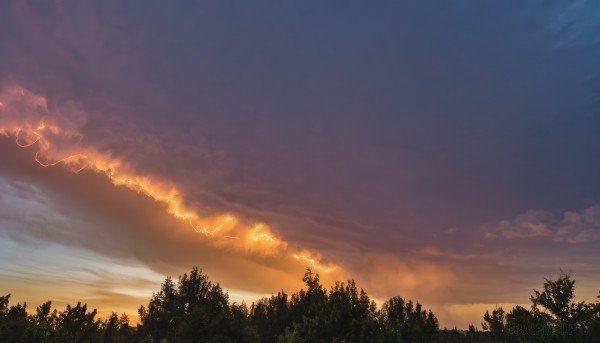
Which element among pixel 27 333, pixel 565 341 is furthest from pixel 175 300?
pixel 565 341

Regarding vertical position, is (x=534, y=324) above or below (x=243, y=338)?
above

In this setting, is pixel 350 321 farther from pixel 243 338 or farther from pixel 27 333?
pixel 27 333

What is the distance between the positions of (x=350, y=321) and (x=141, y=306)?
27.6 m

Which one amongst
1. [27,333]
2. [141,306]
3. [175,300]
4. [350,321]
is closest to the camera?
[27,333]

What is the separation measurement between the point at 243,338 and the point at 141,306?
15708 millimetres

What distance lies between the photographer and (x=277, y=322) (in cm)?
5453

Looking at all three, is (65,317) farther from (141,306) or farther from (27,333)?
(141,306)

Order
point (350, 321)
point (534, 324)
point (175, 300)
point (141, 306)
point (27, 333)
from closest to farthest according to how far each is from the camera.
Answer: point (27, 333) → point (350, 321) → point (534, 324) → point (175, 300) → point (141, 306)

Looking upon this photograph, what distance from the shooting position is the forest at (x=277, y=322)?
3259 cm

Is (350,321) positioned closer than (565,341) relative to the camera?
No

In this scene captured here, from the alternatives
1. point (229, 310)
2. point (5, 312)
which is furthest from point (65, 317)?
point (229, 310)

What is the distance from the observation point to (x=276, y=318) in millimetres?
55906

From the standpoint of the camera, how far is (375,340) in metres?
34.8

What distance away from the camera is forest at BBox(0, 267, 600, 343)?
32594 millimetres
